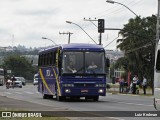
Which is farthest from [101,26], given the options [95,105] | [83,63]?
[95,105]

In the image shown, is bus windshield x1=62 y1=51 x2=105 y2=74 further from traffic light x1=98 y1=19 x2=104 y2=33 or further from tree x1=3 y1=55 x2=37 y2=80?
tree x1=3 y1=55 x2=37 y2=80

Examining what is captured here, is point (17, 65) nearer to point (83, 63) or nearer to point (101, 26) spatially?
point (101, 26)

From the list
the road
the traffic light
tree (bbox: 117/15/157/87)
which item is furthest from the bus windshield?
tree (bbox: 117/15/157/87)

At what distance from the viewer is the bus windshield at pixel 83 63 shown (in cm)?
2966

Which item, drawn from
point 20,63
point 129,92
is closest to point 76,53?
point 129,92

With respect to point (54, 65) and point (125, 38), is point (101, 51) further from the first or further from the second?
point (125, 38)

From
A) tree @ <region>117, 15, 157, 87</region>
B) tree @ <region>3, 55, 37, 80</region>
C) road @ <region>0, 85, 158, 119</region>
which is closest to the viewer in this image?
road @ <region>0, 85, 158, 119</region>

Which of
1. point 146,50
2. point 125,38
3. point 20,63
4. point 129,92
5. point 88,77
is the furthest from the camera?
point 20,63

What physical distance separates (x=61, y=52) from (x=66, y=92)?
230 cm

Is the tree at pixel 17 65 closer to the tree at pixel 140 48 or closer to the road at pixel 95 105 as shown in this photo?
the tree at pixel 140 48

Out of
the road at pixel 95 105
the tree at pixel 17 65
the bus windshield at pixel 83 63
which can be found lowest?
the road at pixel 95 105

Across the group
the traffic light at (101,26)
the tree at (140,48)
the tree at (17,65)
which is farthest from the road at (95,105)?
the tree at (17,65)

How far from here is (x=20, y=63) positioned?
158 m

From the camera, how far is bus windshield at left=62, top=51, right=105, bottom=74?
97.3 feet
